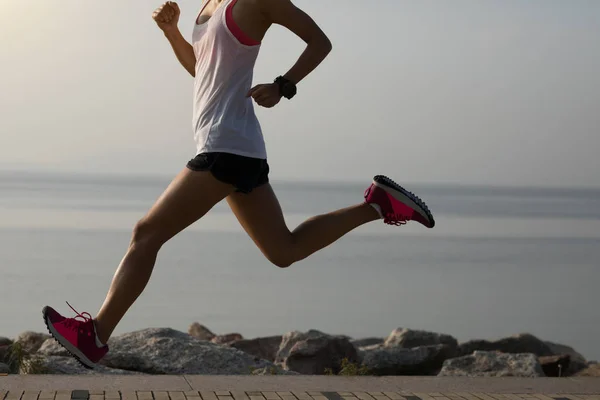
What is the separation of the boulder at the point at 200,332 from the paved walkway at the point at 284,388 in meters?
4.28

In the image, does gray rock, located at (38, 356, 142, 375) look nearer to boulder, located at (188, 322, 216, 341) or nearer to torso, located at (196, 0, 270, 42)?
torso, located at (196, 0, 270, 42)

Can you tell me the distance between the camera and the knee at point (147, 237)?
16.0ft

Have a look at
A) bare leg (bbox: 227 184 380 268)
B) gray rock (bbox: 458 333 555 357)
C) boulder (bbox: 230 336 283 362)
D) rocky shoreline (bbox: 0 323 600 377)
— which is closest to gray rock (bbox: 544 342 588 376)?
rocky shoreline (bbox: 0 323 600 377)

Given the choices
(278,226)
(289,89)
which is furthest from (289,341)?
(289,89)

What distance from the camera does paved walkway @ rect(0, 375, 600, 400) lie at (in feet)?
18.3

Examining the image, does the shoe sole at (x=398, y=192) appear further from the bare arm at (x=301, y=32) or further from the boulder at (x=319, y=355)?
the boulder at (x=319, y=355)

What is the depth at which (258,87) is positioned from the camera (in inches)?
191

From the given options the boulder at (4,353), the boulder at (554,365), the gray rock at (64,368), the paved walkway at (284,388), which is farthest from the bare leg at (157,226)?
the boulder at (554,365)

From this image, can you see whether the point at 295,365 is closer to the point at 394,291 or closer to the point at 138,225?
Answer: the point at 138,225

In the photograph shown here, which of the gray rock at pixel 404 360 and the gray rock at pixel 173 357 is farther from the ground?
the gray rock at pixel 404 360

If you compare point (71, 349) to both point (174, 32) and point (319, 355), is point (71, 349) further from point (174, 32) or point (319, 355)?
point (319, 355)

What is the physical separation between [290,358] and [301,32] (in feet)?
11.2

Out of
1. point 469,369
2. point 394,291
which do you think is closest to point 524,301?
point 394,291

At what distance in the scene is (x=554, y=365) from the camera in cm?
840
